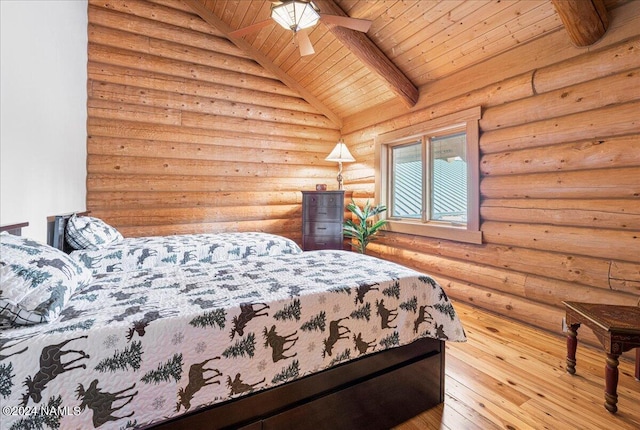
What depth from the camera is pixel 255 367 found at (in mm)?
1211

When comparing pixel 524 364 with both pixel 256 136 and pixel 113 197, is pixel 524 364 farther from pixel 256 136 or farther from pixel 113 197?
pixel 113 197

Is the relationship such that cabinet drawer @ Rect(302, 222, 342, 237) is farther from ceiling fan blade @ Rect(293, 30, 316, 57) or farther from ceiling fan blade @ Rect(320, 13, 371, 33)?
ceiling fan blade @ Rect(320, 13, 371, 33)

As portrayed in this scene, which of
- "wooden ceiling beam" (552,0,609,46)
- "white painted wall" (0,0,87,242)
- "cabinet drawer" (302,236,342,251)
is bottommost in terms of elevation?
"cabinet drawer" (302,236,342,251)

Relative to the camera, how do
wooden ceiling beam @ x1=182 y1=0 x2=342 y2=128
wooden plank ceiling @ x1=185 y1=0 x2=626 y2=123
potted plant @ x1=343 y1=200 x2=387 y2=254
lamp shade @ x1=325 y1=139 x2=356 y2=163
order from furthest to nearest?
1. lamp shade @ x1=325 y1=139 x2=356 y2=163
2. potted plant @ x1=343 y1=200 x2=387 y2=254
3. wooden ceiling beam @ x1=182 y1=0 x2=342 y2=128
4. wooden plank ceiling @ x1=185 y1=0 x2=626 y2=123

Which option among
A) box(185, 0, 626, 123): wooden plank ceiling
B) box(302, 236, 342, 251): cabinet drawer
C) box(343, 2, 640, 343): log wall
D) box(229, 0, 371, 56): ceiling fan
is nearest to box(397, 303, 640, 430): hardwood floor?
box(343, 2, 640, 343): log wall

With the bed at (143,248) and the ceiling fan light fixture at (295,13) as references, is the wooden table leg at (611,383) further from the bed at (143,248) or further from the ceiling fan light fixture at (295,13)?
the ceiling fan light fixture at (295,13)

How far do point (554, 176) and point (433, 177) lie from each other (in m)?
1.41

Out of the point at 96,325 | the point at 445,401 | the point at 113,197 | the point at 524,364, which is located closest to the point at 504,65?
the point at 524,364

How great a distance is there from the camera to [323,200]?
436 centimetres

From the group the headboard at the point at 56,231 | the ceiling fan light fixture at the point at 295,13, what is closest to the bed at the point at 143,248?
the headboard at the point at 56,231

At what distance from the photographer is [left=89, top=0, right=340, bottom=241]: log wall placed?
12.1 feet

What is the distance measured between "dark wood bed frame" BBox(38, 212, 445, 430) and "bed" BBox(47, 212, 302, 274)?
1.80 meters

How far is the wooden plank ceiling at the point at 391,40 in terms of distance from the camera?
2611 mm

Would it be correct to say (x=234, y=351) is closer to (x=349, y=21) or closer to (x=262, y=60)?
(x=349, y=21)
